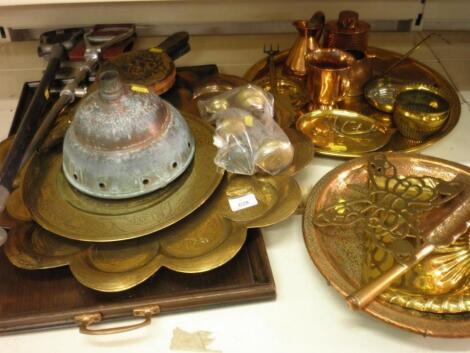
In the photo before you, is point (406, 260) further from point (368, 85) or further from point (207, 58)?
point (207, 58)

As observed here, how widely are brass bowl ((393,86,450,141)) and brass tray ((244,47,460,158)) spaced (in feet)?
0.05

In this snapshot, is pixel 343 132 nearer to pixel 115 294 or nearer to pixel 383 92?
pixel 383 92

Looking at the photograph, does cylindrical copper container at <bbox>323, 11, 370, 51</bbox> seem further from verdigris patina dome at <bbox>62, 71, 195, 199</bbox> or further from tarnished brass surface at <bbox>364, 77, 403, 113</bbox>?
verdigris patina dome at <bbox>62, 71, 195, 199</bbox>

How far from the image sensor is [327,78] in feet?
2.46

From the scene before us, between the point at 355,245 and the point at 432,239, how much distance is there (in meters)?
0.09

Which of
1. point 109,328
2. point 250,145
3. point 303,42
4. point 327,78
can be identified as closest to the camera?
point 109,328

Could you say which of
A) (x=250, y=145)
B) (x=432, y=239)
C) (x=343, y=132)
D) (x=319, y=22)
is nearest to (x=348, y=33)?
(x=319, y=22)

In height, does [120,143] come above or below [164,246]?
above

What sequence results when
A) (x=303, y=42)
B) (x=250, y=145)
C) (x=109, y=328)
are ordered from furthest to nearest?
(x=303, y=42)
(x=250, y=145)
(x=109, y=328)

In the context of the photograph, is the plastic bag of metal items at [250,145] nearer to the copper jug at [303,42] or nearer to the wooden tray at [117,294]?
the wooden tray at [117,294]

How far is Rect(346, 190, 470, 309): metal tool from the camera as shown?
0.49m

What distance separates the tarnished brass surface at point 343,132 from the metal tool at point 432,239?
18 centimetres

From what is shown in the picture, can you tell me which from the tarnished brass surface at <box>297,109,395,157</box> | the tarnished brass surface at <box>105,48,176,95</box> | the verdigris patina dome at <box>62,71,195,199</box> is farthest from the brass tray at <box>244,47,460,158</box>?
the verdigris patina dome at <box>62,71,195,199</box>

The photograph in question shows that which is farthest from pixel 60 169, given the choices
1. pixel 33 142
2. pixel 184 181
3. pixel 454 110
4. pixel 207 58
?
pixel 454 110
